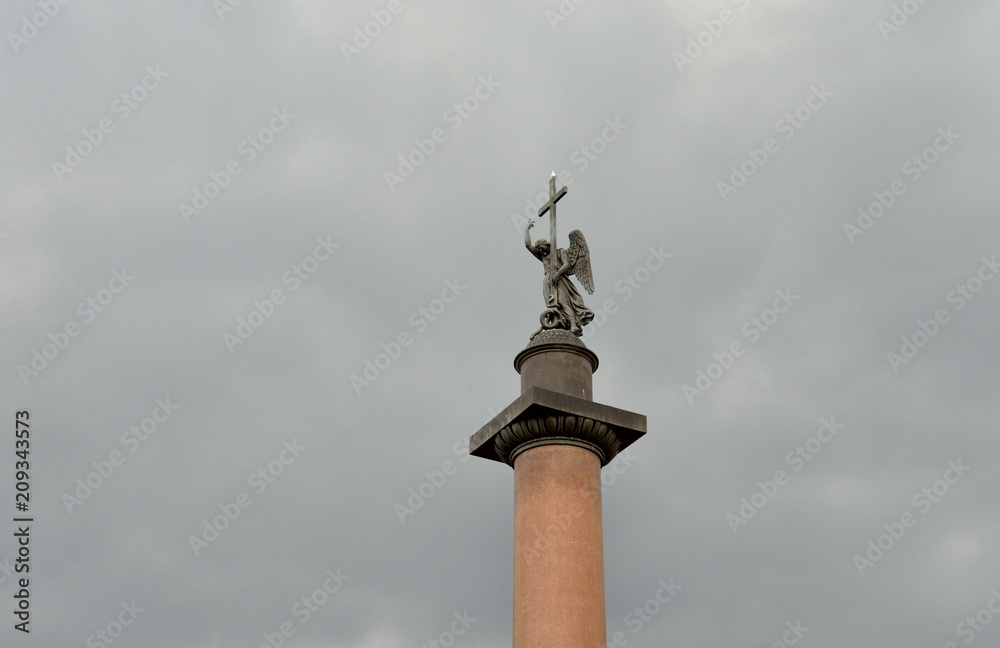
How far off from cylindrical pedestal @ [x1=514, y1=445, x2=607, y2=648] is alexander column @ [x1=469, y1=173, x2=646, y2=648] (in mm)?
15

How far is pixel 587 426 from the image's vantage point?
17141mm

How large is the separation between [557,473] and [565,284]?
378 centimetres

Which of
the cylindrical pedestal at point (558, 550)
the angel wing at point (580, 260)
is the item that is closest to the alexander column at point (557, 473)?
the cylindrical pedestal at point (558, 550)

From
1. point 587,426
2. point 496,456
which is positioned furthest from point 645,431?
point 496,456

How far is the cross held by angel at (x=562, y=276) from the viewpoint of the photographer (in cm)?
1880

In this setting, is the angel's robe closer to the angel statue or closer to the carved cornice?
the angel statue

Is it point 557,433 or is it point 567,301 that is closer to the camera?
point 557,433

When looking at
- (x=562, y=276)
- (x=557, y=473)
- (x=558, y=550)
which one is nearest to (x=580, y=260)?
(x=562, y=276)

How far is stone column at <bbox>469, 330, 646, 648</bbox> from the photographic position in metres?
16.2

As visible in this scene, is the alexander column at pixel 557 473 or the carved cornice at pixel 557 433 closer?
the alexander column at pixel 557 473

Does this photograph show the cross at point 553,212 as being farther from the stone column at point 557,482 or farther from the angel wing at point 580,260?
the stone column at point 557,482

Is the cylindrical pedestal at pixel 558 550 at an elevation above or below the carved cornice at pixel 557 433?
below

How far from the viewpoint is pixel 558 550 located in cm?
1641

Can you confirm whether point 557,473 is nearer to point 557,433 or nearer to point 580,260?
point 557,433
